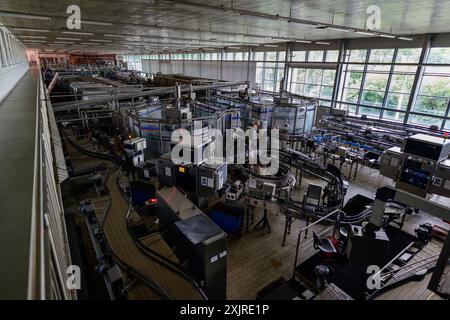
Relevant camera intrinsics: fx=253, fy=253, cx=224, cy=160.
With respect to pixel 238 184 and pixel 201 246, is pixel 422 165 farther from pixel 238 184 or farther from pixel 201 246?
pixel 201 246

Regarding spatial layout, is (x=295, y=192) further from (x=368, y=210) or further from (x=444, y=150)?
(x=444, y=150)

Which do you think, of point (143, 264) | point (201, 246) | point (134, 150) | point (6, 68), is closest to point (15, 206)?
point (201, 246)

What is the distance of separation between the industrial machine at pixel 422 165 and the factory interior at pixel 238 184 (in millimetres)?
49

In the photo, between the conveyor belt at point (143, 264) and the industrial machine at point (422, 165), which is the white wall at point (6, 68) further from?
the industrial machine at point (422, 165)

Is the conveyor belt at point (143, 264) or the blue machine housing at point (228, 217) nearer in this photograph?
the conveyor belt at point (143, 264)

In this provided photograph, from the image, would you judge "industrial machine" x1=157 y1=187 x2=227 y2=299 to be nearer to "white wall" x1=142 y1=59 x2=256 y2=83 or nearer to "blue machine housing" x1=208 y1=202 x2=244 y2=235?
"blue machine housing" x1=208 y1=202 x2=244 y2=235

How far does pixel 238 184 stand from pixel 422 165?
7.42m

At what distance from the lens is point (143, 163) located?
10516 millimetres

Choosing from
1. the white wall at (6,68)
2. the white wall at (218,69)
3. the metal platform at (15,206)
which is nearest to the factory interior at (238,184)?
the metal platform at (15,206)

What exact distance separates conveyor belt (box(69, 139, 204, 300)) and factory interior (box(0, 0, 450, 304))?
3 cm

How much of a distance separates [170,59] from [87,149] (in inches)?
1436

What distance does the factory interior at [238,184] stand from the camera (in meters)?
3.06

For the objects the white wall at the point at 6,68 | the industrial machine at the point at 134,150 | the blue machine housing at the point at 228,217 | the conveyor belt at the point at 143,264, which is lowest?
the blue machine housing at the point at 228,217
